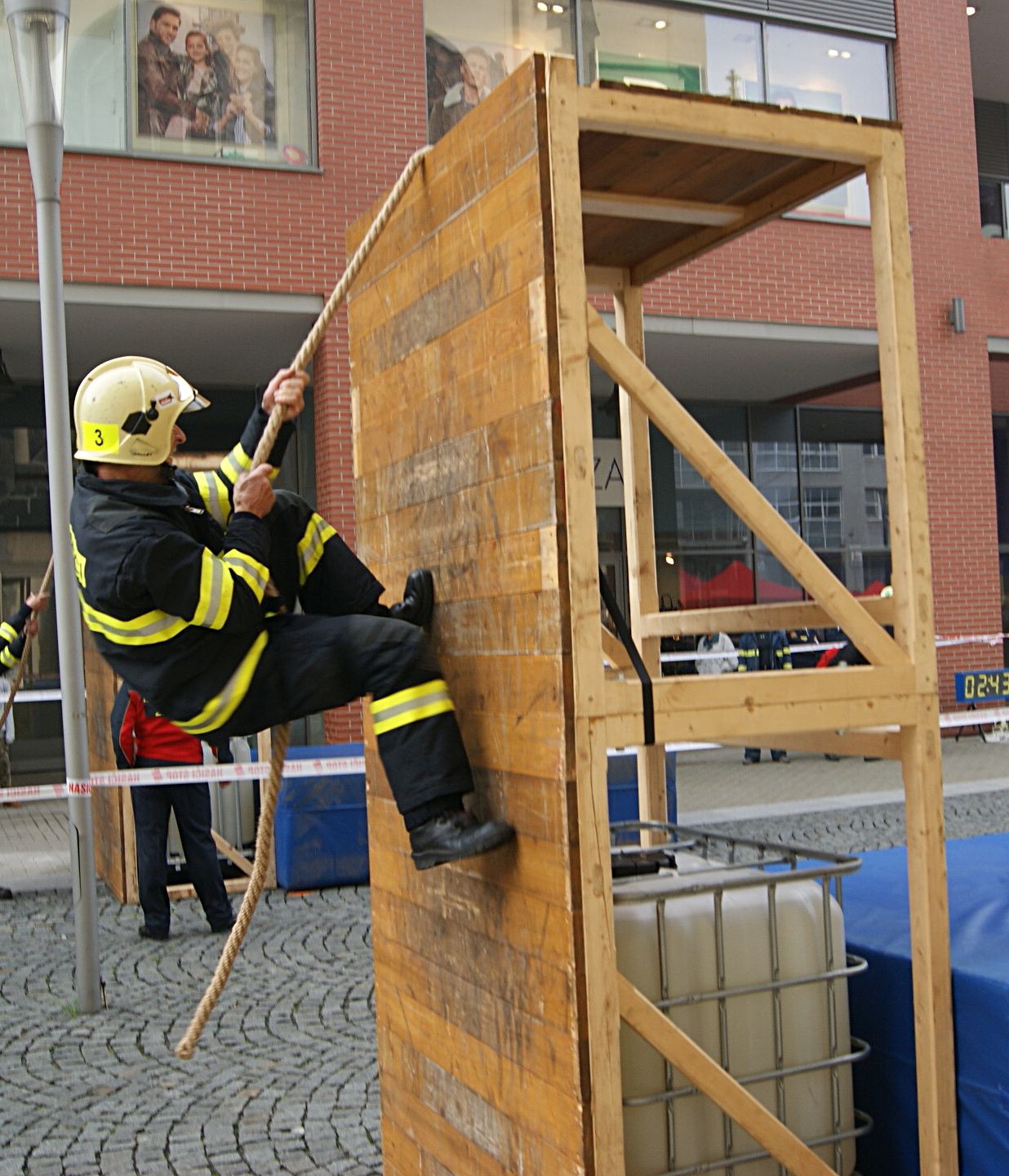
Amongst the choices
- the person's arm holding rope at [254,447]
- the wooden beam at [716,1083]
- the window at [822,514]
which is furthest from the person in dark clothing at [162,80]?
the wooden beam at [716,1083]

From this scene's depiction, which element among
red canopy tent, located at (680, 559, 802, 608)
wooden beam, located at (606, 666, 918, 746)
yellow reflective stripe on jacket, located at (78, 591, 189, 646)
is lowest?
wooden beam, located at (606, 666, 918, 746)

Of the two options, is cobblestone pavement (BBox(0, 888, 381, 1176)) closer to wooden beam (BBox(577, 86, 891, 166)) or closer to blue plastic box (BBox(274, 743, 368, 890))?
blue plastic box (BBox(274, 743, 368, 890))

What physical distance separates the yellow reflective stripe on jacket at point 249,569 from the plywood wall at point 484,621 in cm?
52

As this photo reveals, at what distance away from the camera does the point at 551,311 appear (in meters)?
3.18

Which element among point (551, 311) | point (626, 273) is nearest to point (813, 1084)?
point (551, 311)

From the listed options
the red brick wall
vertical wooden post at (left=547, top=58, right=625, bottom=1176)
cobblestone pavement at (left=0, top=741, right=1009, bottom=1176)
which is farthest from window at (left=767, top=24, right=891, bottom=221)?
vertical wooden post at (left=547, top=58, right=625, bottom=1176)

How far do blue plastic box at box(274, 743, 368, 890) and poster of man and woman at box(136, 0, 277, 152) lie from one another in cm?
818

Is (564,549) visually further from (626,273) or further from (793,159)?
(626,273)

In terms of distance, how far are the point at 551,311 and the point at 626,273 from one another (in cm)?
182

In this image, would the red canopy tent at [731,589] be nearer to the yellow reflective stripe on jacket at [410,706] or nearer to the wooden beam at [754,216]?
the wooden beam at [754,216]

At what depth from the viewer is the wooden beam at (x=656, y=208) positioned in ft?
13.0

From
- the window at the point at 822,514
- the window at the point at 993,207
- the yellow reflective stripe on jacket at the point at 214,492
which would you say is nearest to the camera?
the yellow reflective stripe on jacket at the point at 214,492

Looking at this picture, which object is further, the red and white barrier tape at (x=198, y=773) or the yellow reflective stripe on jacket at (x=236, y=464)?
the red and white barrier tape at (x=198, y=773)

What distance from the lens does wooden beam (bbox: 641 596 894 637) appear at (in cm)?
449
